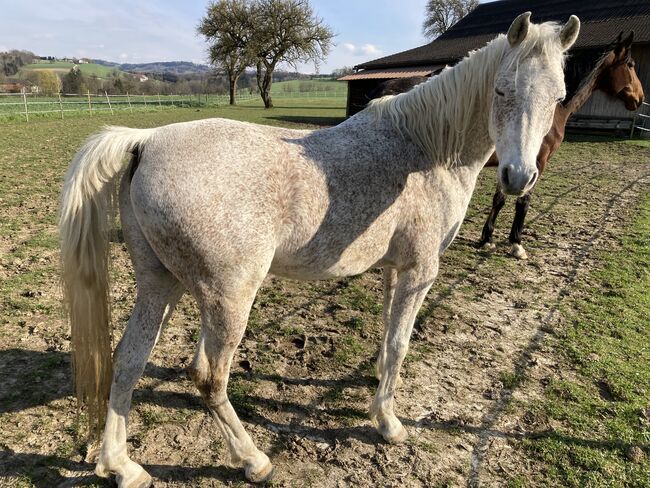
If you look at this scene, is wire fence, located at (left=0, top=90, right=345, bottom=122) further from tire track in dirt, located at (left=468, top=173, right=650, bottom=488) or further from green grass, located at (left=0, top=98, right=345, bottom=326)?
tire track in dirt, located at (left=468, top=173, right=650, bottom=488)

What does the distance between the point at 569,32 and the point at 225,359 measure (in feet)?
7.96

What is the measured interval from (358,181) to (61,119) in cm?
2430

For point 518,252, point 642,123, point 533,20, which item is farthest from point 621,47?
point 533,20

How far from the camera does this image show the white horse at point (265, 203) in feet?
Answer: 6.23

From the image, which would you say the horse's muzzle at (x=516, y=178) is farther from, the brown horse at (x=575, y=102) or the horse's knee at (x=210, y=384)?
the brown horse at (x=575, y=102)

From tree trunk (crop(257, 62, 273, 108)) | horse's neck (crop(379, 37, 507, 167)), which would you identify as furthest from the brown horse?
tree trunk (crop(257, 62, 273, 108))

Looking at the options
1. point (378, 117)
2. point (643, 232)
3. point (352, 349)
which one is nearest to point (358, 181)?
point (378, 117)

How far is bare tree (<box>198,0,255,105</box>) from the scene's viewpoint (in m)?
38.6

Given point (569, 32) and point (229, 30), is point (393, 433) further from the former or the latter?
point (229, 30)

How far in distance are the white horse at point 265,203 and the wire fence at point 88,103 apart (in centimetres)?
2269

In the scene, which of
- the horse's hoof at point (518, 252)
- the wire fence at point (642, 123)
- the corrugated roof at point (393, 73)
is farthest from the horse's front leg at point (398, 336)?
the corrugated roof at point (393, 73)

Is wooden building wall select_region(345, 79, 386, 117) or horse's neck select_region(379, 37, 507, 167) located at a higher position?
wooden building wall select_region(345, 79, 386, 117)

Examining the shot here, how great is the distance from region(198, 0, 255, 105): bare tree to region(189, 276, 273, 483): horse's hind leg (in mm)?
41257

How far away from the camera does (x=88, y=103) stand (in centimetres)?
2886
